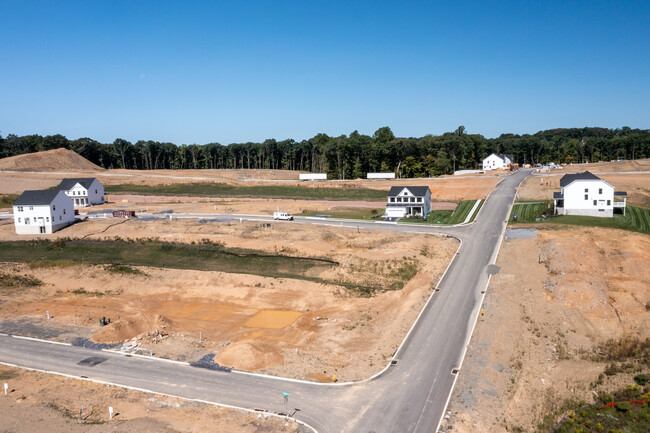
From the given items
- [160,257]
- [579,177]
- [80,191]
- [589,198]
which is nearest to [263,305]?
[160,257]

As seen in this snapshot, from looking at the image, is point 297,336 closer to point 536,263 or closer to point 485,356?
point 485,356

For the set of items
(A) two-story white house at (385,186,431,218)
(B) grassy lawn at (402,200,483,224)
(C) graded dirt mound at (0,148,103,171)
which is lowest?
(B) grassy lawn at (402,200,483,224)

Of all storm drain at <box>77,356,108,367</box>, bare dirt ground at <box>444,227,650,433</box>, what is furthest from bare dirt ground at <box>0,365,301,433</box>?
bare dirt ground at <box>444,227,650,433</box>

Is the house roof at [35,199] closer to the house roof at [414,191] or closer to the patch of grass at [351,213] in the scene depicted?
the patch of grass at [351,213]

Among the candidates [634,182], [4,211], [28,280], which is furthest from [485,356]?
[4,211]

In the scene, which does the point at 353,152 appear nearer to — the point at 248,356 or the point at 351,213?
the point at 351,213

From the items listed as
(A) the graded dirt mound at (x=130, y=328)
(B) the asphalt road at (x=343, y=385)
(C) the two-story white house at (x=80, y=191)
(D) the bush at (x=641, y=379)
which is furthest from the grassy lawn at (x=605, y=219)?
(C) the two-story white house at (x=80, y=191)

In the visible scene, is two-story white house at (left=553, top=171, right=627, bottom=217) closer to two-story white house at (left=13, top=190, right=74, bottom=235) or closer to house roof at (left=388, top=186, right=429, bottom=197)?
house roof at (left=388, top=186, right=429, bottom=197)
